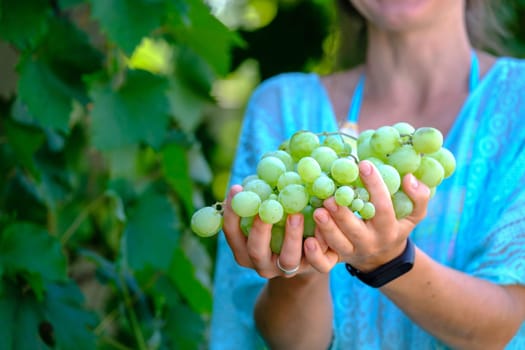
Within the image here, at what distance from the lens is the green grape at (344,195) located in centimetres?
98

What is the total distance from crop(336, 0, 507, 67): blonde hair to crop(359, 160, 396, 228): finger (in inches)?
34.1

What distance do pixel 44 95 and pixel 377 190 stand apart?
830 millimetres

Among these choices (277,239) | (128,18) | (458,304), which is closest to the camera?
(277,239)

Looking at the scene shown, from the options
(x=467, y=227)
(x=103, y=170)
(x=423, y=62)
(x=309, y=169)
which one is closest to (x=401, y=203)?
(x=309, y=169)

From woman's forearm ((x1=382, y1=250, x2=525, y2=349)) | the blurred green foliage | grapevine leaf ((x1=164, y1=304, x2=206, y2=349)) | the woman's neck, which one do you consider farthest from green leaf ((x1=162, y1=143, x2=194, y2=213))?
woman's forearm ((x1=382, y1=250, x2=525, y2=349))

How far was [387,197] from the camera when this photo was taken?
1010 mm

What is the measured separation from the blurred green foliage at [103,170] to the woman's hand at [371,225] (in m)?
0.64

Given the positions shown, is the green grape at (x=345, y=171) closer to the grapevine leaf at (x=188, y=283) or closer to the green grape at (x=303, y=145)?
the green grape at (x=303, y=145)

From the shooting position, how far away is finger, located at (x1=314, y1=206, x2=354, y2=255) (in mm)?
1011

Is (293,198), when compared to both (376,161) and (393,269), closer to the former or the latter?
(376,161)

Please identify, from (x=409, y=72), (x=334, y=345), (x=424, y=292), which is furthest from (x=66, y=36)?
(x=424, y=292)

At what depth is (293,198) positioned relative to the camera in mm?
1009

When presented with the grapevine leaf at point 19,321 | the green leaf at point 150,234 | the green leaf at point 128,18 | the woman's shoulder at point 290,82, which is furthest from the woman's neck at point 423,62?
the grapevine leaf at point 19,321

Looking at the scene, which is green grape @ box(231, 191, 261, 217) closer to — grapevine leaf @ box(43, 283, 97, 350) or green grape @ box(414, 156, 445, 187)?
green grape @ box(414, 156, 445, 187)
